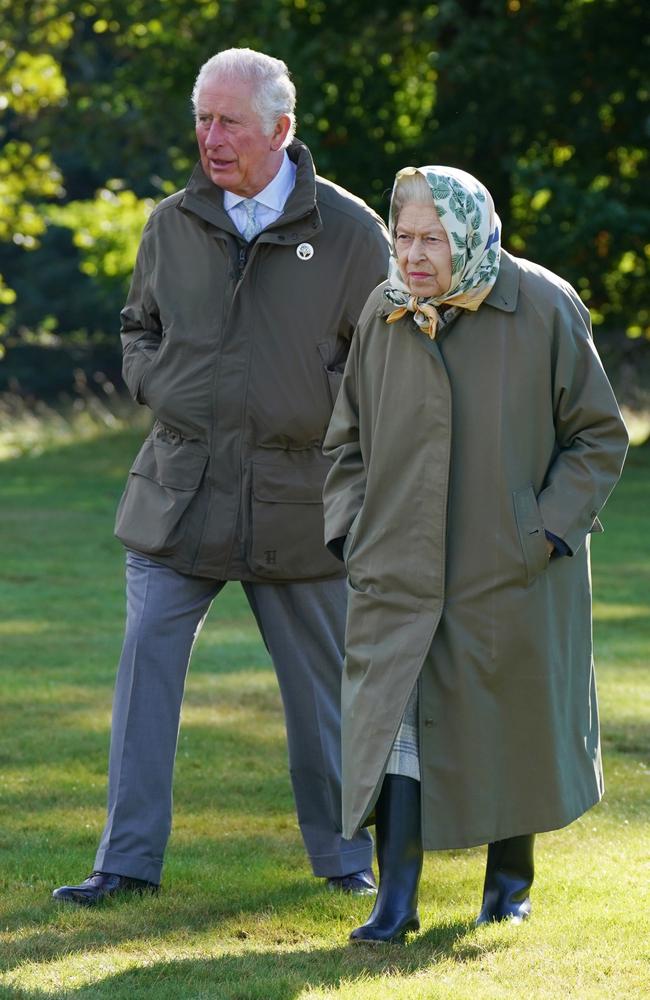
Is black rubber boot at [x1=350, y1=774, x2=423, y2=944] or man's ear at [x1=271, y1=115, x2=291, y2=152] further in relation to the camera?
man's ear at [x1=271, y1=115, x2=291, y2=152]

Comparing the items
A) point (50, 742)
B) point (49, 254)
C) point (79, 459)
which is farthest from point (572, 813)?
point (49, 254)

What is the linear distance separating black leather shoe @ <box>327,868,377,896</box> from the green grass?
0.07 meters

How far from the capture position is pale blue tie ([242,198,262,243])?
4801mm

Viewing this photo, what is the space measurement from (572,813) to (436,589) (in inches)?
26.3

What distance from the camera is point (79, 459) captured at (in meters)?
22.2

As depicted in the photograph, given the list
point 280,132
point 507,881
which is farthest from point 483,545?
point 280,132

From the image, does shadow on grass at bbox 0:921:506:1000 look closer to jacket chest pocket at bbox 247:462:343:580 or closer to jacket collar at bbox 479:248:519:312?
jacket chest pocket at bbox 247:462:343:580

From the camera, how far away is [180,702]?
484 centimetres

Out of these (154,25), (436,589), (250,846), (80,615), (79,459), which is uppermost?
(154,25)

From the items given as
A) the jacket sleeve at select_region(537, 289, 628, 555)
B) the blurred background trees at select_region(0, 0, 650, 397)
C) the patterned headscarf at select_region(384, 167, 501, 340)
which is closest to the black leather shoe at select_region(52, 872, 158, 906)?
the jacket sleeve at select_region(537, 289, 628, 555)

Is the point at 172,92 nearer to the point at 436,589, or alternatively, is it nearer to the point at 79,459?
the point at 79,459

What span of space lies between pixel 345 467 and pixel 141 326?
1.02m

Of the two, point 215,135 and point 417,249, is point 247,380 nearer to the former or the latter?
point 215,135

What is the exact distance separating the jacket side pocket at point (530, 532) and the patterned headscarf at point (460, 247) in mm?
466
